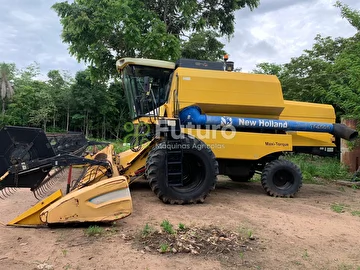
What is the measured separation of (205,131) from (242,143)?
83 cm

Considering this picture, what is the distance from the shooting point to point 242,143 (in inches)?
265

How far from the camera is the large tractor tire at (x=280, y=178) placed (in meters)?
6.90

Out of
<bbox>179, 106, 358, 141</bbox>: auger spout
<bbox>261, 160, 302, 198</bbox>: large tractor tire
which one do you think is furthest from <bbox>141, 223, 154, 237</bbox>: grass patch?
<bbox>261, 160, 302, 198</bbox>: large tractor tire

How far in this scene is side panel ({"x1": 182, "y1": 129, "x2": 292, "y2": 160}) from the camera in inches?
259

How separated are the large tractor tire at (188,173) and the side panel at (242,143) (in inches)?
21.0

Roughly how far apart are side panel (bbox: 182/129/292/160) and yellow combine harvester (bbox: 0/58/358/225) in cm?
2

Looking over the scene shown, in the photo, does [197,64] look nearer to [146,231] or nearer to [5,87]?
[146,231]

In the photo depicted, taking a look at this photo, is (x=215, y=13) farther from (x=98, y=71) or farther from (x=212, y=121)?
(x=212, y=121)

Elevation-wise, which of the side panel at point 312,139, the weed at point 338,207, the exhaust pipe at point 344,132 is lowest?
the weed at point 338,207

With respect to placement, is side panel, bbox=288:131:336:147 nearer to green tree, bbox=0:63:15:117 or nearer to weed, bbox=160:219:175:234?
weed, bbox=160:219:175:234

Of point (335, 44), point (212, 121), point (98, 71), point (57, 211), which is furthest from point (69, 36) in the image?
point (335, 44)

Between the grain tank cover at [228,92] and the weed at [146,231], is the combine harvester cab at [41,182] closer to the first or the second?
the weed at [146,231]

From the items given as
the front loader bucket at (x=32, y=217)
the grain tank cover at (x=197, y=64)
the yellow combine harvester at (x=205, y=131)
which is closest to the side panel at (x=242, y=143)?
the yellow combine harvester at (x=205, y=131)

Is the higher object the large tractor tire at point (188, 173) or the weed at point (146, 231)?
the large tractor tire at point (188, 173)
